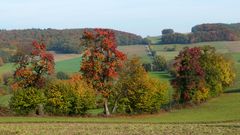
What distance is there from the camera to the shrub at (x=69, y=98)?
198 ft

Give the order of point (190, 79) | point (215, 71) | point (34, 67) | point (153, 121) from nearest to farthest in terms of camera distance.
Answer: point (153, 121) < point (34, 67) < point (190, 79) < point (215, 71)

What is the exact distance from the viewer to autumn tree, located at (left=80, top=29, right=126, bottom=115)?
61.0 meters

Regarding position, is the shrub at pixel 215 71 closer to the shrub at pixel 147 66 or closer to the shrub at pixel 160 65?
the shrub at pixel 147 66

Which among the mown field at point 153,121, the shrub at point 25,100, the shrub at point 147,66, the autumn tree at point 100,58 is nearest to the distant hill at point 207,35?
the mown field at point 153,121

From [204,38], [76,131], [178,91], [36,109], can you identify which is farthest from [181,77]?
[204,38]

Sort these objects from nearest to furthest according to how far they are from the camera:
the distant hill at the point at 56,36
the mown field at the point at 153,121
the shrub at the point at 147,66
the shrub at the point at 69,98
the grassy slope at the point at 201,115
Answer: the mown field at the point at 153,121 < the grassy slope at the point at 201,115 < the shrub at the point at 69,98 < the shrub at the point at 147,66 < the distant hill at the point at 56,36

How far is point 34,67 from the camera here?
197ft

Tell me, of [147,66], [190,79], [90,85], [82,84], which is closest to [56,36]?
[147,66]

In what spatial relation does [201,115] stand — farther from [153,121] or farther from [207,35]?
[207,35]

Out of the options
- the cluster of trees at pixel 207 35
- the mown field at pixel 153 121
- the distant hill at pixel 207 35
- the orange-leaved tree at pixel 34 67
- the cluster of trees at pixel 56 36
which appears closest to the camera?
the mown field at pixel 153 121

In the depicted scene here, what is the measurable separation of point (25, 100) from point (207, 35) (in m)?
111

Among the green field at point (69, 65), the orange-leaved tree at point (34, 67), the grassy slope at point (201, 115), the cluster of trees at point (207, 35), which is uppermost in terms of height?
the cluster of trees at point (207, 35)

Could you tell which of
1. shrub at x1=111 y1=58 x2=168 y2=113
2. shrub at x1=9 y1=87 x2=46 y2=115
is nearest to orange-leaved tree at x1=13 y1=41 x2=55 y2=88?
shrub at x1=9 y1=87 x2=46 y2=115

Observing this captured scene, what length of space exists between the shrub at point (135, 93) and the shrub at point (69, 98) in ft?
13.3
